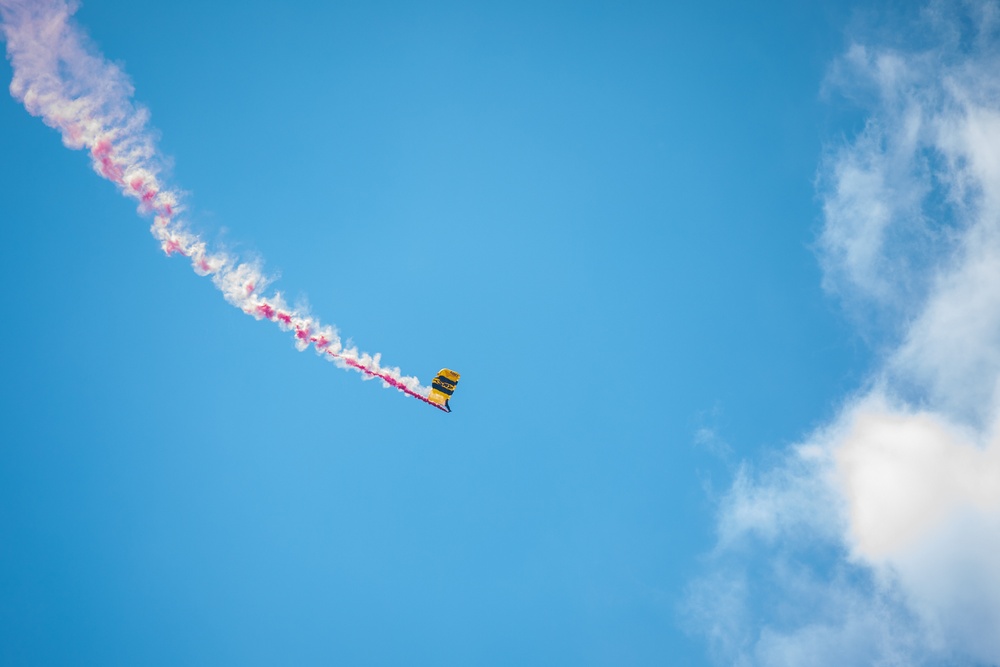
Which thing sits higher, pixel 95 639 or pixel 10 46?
pixel 10 46

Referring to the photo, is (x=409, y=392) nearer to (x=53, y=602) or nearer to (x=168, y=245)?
(x=168, y=245)

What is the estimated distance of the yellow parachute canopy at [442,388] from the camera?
159ft

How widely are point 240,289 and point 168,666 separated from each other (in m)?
122

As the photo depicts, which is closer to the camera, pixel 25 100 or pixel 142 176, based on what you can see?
pixel 25 100

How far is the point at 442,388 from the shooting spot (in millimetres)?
48562

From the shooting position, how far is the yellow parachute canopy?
48562mm

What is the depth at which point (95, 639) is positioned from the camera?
130 m

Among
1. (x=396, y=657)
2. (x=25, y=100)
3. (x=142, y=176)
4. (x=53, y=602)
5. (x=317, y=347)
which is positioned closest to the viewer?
(x=25, y=100)

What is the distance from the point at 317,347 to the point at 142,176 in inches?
689

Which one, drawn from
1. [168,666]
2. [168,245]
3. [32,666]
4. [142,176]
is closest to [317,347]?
[168,245]

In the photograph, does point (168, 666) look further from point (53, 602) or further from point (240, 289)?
point (240, 289)

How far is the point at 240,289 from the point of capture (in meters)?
46.1

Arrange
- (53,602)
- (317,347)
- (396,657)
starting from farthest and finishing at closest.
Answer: (53,602), (396,657), (317,347)

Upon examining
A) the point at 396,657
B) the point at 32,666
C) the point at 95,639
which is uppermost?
the point at 396,657
